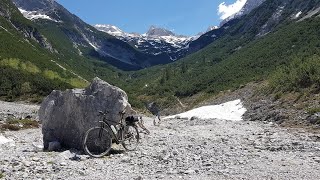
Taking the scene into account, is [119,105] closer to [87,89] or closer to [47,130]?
[87,89]

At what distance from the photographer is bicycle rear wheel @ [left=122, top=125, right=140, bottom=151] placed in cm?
1965

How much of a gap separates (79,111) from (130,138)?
2950 millimetres

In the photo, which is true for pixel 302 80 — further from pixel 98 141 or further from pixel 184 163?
pixel 184 163

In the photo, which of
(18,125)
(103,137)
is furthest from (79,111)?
(18,125)

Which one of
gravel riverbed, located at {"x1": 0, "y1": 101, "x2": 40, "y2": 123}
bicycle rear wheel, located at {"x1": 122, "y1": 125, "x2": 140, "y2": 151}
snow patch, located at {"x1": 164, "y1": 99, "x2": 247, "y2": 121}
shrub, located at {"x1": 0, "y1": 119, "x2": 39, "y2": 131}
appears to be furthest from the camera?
snow patch, located at {"x1": 164, "y1": 99, "x2": 247, "y2": 121}

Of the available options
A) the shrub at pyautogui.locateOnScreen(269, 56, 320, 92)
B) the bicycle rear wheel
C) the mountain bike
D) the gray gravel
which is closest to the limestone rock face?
the mountain bike

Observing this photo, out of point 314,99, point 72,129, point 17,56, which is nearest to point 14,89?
point 17,56

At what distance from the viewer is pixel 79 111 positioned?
65.5 ft

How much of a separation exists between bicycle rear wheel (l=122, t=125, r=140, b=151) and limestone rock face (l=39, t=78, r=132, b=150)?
36.2 inches

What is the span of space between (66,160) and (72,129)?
158 inches

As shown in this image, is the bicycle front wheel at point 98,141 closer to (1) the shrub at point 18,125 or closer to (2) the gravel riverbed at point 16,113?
(1) the shrub at point 18,125

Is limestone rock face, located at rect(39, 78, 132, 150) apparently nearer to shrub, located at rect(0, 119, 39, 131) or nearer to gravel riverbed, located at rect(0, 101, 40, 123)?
shrub, located at rect(0, 119, 39, 131)

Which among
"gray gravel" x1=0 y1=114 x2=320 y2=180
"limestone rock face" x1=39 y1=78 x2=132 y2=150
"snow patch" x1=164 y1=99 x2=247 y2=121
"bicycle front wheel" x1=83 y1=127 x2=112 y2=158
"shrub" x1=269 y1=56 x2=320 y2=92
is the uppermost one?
"shrub" x1=269 y1=56 x2=320 y2=92

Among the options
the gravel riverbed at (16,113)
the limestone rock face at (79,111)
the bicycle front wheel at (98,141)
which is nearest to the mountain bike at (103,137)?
the bicycle front wheel at (98,141)
